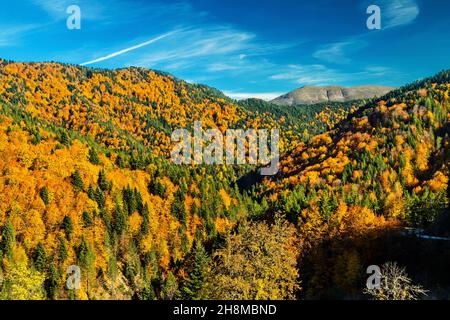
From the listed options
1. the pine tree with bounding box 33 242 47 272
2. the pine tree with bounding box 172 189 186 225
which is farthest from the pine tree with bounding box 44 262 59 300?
the pine tree with bounding box 172 189 186 225

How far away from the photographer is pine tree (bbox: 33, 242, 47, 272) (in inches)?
5143

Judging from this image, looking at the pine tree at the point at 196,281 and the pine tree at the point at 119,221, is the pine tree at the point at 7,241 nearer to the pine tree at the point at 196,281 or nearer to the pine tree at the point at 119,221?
the pine tree at the point at 119,221

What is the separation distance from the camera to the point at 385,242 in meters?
110

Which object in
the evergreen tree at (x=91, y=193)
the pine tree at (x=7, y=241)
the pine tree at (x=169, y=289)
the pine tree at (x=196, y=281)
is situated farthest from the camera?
the evergreen tree at (x=91, y=193)

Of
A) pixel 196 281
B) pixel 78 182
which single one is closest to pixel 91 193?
pixel 78 182

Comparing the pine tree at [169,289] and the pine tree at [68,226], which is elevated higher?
the pine tree at [68,226]

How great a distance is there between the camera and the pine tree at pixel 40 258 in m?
131

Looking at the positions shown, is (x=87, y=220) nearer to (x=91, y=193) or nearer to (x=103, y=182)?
(x=91, y=193)

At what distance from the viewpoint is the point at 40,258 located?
131750 mm

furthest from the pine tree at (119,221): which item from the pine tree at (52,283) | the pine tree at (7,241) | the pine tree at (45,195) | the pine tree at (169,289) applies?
the pine tree at (169,289)
